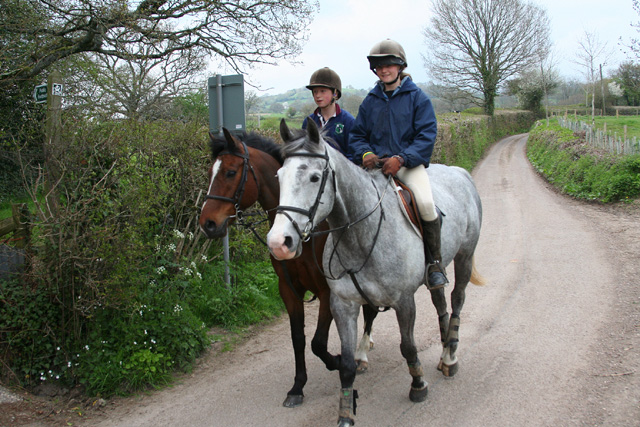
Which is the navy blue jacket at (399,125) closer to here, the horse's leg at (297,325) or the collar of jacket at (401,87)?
the collar of jacket at (401,87)

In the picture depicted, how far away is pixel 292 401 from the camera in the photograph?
4168 millimetres

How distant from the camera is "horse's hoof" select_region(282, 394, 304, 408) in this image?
13.6ft

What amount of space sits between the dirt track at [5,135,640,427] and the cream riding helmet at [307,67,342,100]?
2.88 metres

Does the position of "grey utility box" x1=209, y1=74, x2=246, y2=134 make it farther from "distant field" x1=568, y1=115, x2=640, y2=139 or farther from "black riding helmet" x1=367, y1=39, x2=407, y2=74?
"distant field" x1=568, y1=115, x2=640, y2=139

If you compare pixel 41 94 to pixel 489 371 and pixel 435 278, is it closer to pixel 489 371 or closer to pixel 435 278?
pixel 435 278

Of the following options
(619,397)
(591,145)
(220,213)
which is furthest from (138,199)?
(591,145)

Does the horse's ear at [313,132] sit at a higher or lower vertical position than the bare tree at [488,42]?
lower

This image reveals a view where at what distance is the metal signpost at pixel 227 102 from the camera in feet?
19.5

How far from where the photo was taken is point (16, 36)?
6.32 metres

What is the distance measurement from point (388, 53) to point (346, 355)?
2.57m

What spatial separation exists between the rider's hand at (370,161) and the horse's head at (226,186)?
0.95 m

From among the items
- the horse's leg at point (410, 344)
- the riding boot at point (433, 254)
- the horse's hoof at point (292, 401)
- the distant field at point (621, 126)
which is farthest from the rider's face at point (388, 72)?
the distant field at point (621, 126)

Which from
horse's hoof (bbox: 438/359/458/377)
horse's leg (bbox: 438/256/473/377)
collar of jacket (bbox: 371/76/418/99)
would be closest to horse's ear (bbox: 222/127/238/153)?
collar of jacket (bbox: 371/76/418/99)

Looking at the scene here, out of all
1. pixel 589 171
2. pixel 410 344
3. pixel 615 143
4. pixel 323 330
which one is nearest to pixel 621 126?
pixel 615 143
